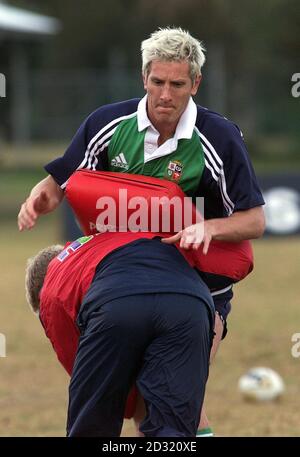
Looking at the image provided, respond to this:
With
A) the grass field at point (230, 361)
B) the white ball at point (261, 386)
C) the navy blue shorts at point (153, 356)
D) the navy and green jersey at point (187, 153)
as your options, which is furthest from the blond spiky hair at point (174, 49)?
the white ball at point (261, 386)

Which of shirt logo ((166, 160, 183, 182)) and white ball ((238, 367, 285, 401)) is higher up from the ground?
shirt logo ((166, 160, 183, 182))

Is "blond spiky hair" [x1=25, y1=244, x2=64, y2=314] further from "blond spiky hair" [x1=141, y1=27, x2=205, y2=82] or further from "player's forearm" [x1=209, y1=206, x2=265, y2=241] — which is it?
"blond spiky hair" [x1=141, y1=27, x2=205, y2=82]

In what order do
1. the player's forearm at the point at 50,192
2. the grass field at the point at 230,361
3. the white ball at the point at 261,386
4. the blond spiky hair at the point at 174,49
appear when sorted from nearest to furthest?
the blond spiky hair at the point at 174,49
the player's forearm at the point at 50,192
the grass field at the point at 230,361
the white ball at the point at 261,386

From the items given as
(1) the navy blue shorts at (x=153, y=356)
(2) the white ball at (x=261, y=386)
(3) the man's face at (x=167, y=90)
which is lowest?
(2) the white ball at (x=261, y=386)

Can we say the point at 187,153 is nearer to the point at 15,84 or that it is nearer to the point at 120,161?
the point at 120,161

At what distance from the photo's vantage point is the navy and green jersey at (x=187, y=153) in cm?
504

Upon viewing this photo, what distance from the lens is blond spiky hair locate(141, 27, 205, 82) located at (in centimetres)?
491

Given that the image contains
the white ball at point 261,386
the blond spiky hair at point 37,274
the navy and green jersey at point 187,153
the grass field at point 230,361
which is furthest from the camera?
the white ball at point 261,386

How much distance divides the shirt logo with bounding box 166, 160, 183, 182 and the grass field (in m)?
2.98

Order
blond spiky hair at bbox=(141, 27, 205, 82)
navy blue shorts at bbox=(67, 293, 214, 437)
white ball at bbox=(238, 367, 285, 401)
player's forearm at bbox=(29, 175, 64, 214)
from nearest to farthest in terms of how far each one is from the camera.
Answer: navy blue shorts at bbox=(67, 293, 214, 437) → blond spiky hair at bbox=(141, 27, 205, 82) → player's forearm at bbox=(29, 175, 64, 214) → white ball at bbox=(238, 367, 285, 401)

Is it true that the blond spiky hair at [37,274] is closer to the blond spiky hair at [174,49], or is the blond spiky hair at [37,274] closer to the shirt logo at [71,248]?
the shirt logo at [71,248]

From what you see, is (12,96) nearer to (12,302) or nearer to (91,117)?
(12,302)

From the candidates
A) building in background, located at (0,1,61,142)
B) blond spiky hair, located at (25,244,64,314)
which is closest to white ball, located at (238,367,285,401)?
blond spiky hair, located at (25,244,64,314)

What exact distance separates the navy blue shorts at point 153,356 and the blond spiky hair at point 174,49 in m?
1.02
